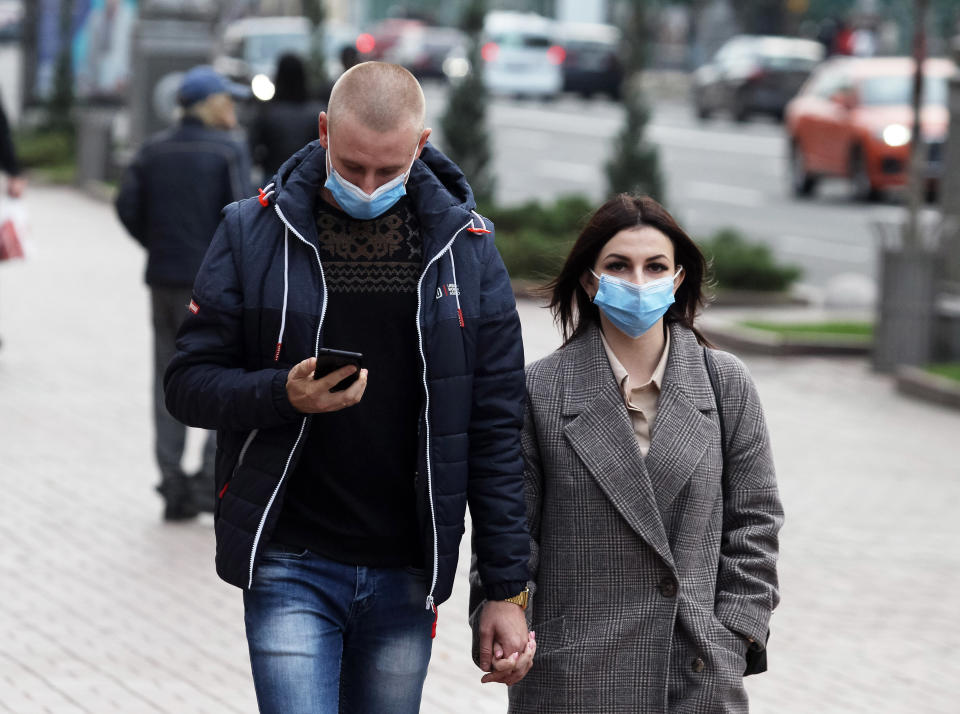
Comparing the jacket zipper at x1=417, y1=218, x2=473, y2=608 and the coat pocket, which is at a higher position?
the jacket zipper at x1=417, y1=218, x2=473, y2=608

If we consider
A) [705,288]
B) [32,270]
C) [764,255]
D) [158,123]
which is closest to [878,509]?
[705,288]

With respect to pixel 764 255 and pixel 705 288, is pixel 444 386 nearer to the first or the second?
pixel 705 288

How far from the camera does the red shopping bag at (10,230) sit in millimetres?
10734

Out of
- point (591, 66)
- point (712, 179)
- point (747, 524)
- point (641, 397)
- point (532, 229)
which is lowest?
point (712, 179)

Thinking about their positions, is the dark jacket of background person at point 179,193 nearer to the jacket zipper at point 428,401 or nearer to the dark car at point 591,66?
the jacket zipper at point 428,401

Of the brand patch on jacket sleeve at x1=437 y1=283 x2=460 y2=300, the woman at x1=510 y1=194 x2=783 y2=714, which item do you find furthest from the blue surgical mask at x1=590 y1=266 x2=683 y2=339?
the brand patch on jacket sleeve at x1=437 y1=283 x2=460 y2=300

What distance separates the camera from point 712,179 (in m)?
27.5

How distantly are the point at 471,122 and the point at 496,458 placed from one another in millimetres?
16778

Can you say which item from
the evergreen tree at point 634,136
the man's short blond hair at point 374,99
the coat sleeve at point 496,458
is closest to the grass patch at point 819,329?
the evergreen tree at point 634,136

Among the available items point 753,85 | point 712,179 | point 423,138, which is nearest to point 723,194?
point 712,179

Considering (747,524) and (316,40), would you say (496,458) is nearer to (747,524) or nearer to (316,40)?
(747,524)

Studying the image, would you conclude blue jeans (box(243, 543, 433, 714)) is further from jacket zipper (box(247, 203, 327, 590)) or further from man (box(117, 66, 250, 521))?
man (box(117, 66, 250, 521))

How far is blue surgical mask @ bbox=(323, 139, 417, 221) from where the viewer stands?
10.9ft

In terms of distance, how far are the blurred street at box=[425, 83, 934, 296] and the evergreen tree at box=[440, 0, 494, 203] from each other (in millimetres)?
519
